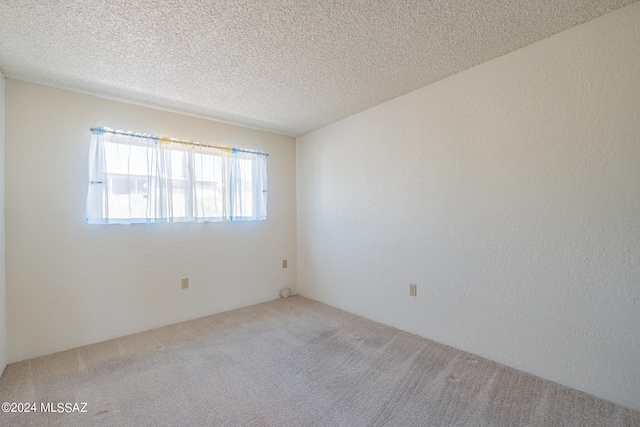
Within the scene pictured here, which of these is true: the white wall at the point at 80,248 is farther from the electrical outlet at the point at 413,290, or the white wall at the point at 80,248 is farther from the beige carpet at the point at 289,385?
the electrical outlet at the point at 413,290

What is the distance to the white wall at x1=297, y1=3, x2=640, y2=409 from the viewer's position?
1580mm

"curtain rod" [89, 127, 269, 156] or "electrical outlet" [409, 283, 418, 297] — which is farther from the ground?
"curtain rod" [89, 127, 269, 156]

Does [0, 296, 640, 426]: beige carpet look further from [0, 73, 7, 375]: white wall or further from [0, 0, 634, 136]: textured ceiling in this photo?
[0, 0, 634, 136]: textured ceiling

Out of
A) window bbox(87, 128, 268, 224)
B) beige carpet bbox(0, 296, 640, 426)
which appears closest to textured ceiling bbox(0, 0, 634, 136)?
window bbox(87, 128, 268, 224)

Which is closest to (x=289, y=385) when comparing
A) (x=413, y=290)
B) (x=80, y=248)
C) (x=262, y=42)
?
(x=413, y=290)

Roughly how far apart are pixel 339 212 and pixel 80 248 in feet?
8.35

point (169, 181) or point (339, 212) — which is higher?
point (169, 181)

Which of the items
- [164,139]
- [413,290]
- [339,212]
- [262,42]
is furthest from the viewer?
[339,212]

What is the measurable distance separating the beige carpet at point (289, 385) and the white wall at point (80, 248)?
268mm

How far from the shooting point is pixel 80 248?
242 centimetres

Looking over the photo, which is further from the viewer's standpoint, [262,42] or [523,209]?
[523,209]

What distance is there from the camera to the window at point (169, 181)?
→ 97.5 inches

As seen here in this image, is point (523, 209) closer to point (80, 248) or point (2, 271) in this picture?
point (80, 248)

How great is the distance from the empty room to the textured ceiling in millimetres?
18
